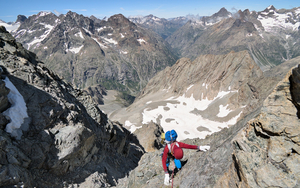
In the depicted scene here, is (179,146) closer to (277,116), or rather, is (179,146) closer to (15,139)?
(277,116)

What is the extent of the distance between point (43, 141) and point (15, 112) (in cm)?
293

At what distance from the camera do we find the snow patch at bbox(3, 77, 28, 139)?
1178cm

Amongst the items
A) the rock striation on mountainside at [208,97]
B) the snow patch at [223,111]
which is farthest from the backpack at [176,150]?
the snow patch at [223,111]

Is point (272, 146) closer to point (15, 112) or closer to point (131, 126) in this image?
point (15, 112)

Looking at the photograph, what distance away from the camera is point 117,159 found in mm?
21984

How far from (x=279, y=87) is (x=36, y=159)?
14914 mm

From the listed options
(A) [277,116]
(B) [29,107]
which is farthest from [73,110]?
(A) [277,116]

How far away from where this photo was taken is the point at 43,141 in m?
13.1

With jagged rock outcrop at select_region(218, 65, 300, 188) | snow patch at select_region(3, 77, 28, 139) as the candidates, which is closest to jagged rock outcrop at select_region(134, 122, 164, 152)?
snow patch at select_region(3, 77, 28, 139)

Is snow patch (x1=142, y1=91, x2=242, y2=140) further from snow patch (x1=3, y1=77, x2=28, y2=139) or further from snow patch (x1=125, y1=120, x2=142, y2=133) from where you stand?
snow patch (x1=3, y1=77, x2=28, y2=139)

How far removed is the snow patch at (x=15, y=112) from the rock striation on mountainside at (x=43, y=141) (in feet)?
0.21

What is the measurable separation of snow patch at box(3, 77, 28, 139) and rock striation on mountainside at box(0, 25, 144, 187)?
6 centimetres

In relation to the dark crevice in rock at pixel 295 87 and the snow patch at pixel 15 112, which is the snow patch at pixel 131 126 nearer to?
the snow patch at pixel 15 112

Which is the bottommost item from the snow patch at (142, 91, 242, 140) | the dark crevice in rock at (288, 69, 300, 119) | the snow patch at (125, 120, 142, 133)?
the snow patch at (125, 120, 142, 133)
